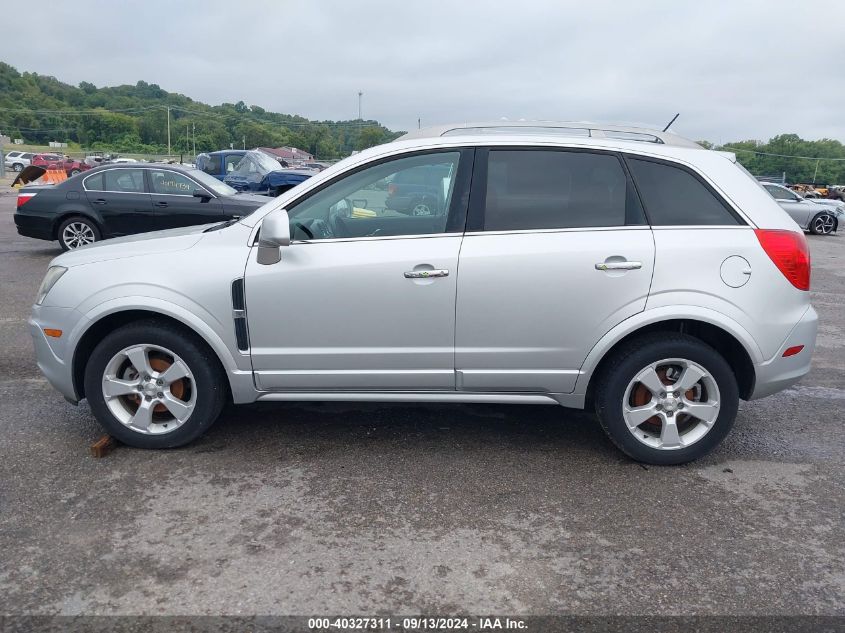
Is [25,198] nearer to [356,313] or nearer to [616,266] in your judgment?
[356,313]

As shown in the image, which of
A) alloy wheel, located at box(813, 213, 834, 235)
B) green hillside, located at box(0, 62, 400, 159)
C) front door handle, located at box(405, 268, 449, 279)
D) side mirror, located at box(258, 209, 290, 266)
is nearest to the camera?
side mirror, located at box(258, 209, 290, 266)

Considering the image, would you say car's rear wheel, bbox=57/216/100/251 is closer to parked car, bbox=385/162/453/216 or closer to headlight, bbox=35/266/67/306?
headlight, bbox=35/266/67/306

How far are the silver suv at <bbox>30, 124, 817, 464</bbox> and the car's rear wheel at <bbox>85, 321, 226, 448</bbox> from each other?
0.01 m

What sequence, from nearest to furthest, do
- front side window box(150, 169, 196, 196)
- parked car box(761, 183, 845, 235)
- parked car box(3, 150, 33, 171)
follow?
front side window box(150, 169, 196, 196), parked car box(761, 183, 845, 235), parked car box(3, 150, 33, 171)

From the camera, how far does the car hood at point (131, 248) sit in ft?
13.7

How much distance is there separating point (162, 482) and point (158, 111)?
387 ft

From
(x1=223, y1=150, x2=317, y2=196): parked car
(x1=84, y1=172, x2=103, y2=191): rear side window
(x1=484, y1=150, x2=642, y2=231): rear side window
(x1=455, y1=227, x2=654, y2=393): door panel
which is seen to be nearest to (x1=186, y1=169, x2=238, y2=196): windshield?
(x1=84, y1=172, x2=103, y2=191): rear side window

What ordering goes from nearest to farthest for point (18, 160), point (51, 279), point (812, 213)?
point (51, 279), point (812, 213), point (18, 160)

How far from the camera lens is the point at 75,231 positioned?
11.2 metres

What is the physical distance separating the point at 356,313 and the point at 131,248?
143 centimetres

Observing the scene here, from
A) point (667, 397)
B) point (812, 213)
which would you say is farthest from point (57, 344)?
point (812, 213)

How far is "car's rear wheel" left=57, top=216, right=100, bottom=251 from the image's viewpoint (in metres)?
11.2

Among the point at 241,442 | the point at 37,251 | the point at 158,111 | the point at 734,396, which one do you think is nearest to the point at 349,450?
the point at 241,442

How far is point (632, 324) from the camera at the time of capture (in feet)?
12.8
